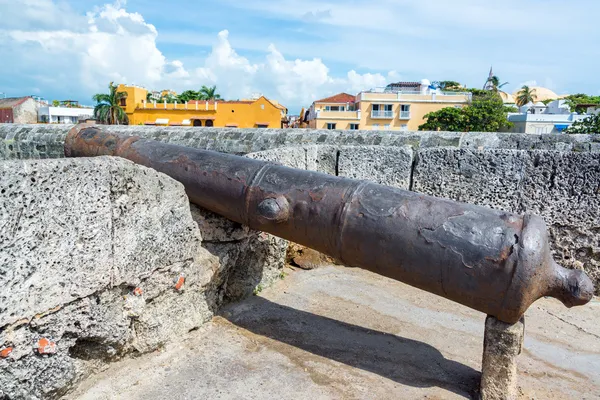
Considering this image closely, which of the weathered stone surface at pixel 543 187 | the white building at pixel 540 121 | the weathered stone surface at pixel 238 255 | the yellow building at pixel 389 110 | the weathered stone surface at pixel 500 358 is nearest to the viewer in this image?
the weathered stone surface at pixel 500 358

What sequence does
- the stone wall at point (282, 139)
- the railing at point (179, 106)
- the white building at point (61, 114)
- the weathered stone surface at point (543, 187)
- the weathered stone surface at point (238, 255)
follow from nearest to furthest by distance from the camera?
1. the weathered stone surface at point (238, 255)
2. the weathered stone surface at point (543, 187)
3. the stone wall at point (282, 139)
4. the railing at point (179, 106)
5. the white building at point (61, 114)

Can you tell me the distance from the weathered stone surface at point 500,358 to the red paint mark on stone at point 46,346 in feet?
6.75

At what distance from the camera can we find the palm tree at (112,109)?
45.0 meters

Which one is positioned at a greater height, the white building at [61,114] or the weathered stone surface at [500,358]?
the white building at [61,114]

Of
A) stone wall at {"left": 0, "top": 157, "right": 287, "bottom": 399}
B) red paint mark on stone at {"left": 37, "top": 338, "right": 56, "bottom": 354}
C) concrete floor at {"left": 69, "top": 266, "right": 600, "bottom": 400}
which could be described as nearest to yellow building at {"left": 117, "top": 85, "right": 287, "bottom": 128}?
concrete floor at {"left": 69, "top": 266, "right": 600, "bottom": 400}

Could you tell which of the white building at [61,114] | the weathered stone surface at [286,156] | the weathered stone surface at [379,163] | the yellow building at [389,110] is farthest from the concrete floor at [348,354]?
the white building at [61,114]

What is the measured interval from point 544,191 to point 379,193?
234cm

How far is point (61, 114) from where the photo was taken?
2032 inches

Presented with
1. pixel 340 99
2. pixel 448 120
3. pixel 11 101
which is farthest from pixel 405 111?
pixel 11 101

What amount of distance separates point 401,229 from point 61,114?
2236 inches

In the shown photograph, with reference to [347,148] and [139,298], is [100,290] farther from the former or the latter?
[347,148]

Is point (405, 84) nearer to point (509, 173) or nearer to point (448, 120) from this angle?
point (448, 120)

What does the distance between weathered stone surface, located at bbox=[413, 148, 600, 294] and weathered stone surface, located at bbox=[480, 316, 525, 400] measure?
210 cm

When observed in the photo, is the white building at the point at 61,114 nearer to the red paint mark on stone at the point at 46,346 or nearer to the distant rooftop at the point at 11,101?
the distant rooftop at the point at 11,101
